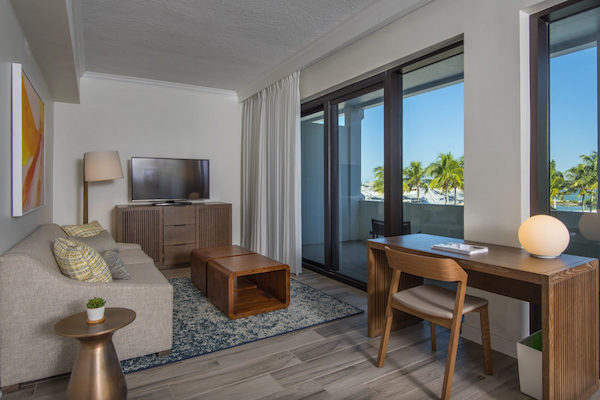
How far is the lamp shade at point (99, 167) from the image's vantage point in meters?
4.23

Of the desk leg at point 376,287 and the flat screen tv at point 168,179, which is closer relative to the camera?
the desk leg at point 376,287

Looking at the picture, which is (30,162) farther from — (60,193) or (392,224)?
(392,224)

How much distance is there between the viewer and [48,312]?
1.97 metres

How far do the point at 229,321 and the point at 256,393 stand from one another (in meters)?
1.02

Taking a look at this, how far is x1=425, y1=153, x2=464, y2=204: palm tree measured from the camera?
2.91 meters

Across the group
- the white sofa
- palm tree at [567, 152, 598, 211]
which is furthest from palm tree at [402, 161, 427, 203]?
the white sofa

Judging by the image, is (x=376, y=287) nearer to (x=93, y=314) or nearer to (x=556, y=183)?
(x=556, y=183)

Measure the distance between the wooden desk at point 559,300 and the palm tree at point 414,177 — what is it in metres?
1.06

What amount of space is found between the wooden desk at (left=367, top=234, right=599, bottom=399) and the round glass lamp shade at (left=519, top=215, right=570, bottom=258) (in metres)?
0.05

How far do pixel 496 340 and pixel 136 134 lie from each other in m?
4.90

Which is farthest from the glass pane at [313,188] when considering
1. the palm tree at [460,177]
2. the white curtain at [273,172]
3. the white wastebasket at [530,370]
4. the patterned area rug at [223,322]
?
the white wastebasket at [530,370]

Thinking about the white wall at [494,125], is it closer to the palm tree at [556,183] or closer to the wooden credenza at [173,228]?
the palm tree at [556,183]

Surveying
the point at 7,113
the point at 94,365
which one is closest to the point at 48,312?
the point at 94,365

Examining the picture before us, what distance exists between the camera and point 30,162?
106 inches
